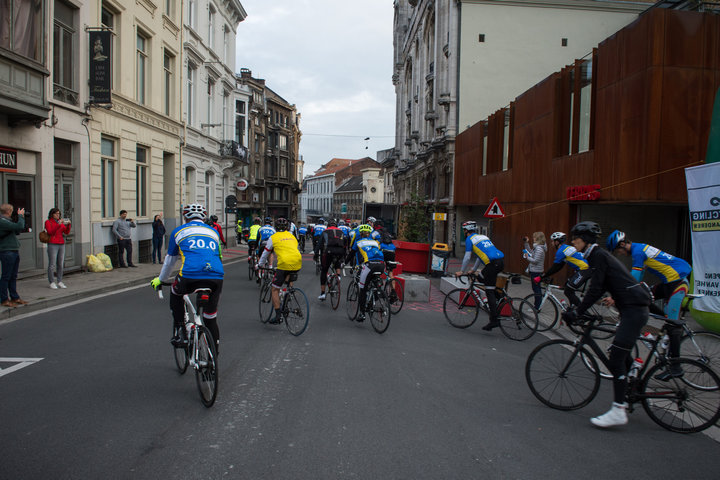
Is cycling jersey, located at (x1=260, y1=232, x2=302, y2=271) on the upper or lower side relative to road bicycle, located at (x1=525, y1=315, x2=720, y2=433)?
upper

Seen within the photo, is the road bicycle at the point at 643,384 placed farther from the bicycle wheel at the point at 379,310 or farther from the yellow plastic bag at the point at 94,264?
the yellow plastic bag at the point at 94,264

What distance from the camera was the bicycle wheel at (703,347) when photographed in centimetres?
539

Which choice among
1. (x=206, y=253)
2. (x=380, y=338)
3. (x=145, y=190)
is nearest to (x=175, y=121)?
(x=145, y=190)

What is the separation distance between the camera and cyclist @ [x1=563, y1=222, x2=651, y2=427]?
4.70 m

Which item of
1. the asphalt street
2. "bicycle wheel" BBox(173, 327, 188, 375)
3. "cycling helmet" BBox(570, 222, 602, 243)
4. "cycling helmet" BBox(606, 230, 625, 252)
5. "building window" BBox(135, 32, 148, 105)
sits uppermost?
"building window" BBox(135, 32, 148, 105)

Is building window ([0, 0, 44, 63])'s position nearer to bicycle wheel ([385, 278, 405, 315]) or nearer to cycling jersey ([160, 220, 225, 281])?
cycling jersey ([160, 220, 225, 281])

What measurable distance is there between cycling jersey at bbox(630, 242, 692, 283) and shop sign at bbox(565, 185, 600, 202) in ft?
20.7

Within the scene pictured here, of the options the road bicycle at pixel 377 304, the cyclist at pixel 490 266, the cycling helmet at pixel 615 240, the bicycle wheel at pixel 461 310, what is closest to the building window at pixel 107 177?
the road bicycle at pixel 377 304

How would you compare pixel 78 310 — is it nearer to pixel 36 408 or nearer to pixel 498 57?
pixel 36 408

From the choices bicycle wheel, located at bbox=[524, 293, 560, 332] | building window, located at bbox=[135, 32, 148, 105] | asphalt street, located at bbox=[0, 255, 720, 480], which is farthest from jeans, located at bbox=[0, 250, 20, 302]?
building window, located at bbox=[135, 32, 148, 105]

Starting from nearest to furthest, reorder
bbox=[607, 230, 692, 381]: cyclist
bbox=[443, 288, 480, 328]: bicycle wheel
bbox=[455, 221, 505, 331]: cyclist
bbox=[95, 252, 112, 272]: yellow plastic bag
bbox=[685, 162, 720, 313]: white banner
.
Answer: bbox=[607, 230, 692, 381]: cyclist
bbox=[685, 162, 720, 313]: white banner
bbox=[455, 221, 505, 331]: cyclist
bbox=[443, 288, 480, 328]: bicycle wheel
bbox=[95, 252, 112, 272]: yellow plastic bag

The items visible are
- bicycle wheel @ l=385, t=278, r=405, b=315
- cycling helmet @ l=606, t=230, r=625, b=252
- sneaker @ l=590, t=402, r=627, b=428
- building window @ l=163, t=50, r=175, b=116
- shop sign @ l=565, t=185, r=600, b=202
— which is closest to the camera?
sneaker @ l=590, t=402, r=627, b=428

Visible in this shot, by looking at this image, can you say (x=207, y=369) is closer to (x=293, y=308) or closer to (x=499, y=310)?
(x=293, y=308)

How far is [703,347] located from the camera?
558cm
